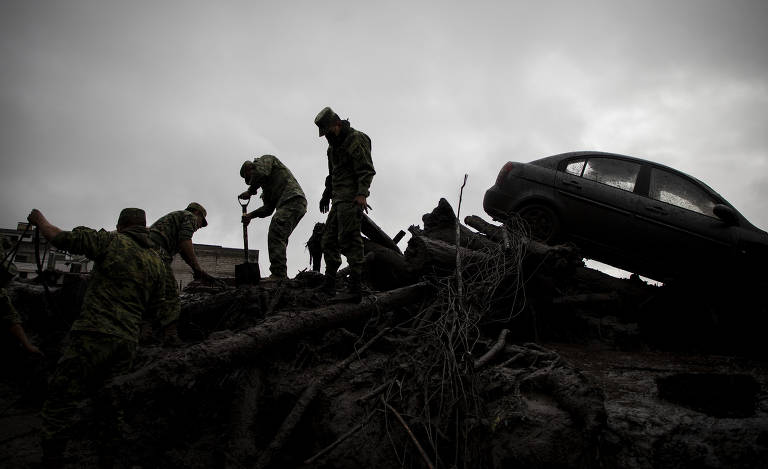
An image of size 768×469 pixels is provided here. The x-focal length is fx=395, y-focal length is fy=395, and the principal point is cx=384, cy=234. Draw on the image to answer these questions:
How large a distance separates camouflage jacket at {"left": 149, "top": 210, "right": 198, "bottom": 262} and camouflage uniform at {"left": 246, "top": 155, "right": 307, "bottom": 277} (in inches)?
42.1

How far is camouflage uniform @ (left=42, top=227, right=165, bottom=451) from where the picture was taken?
2703mm

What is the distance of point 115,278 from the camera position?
9.70 feet

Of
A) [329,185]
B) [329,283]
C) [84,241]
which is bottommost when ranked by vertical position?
[329,283]

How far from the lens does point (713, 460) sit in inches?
79.8

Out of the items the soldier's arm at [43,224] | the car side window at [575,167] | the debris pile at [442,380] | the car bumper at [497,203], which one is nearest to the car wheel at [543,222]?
the car bumper at [497,203]

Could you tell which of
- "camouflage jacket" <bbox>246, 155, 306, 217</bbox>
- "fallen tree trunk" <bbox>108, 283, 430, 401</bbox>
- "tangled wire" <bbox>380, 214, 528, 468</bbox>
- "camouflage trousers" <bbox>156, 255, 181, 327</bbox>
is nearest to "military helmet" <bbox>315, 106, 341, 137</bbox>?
"camouflage jacket" <bbox>246, 155, 306, 217</bbox>

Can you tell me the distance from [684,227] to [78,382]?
6.64 meters

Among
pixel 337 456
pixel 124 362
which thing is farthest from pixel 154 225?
pixel 337 456

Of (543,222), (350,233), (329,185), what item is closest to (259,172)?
(329,185)

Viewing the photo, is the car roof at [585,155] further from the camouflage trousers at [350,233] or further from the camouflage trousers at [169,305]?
the camouflage trousers at [169,305]

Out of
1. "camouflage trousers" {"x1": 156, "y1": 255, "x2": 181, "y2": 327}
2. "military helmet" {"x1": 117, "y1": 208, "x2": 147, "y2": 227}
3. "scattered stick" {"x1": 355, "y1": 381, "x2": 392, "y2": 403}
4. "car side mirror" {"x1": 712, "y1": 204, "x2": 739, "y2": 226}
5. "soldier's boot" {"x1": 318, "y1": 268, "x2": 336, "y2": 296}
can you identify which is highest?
"car side mirror" {"x1": 712, "y1": 204, "x2": 739, "y2": 226}

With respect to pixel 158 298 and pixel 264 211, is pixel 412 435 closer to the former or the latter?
pixel 158 298

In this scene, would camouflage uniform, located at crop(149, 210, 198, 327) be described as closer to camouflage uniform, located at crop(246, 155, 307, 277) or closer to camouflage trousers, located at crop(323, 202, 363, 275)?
camouflage uniform, located at crop(246, 155, 307, 277)

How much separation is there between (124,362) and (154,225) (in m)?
2.01
